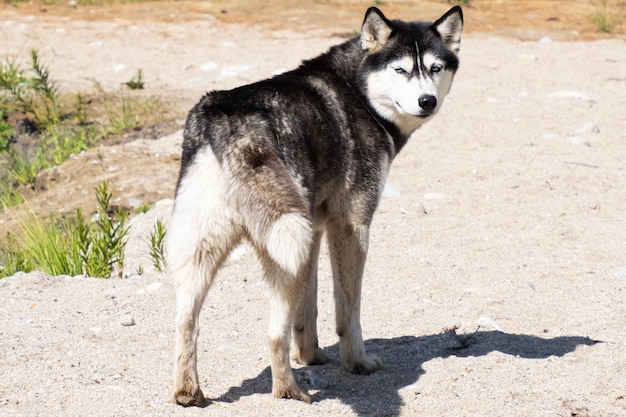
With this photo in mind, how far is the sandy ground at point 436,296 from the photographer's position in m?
3.95

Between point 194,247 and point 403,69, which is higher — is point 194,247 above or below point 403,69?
below

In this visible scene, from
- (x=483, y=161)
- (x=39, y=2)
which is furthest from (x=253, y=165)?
(x=39, y=2)

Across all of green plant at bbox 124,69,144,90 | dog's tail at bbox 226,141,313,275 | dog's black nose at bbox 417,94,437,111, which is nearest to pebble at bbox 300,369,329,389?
dog's tail at bbox 226,141,313,275

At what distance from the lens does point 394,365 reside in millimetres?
4426

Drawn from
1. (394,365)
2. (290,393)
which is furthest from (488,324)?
(290,393)

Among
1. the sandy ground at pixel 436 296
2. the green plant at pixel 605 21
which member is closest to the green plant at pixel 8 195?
the sandy ground at pixel 436 296

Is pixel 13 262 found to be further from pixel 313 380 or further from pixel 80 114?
pixel 80 114

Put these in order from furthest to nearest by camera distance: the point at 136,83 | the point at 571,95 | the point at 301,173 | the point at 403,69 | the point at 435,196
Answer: the point at 136,83 < the point at 571,95 < the point at 435,196 < the point at 403,69 < the point at 301,173

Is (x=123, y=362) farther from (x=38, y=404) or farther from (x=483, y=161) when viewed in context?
(x=483, y=161)

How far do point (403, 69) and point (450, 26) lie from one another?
1.54 ft

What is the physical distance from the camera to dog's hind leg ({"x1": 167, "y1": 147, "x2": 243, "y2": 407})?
3648mm

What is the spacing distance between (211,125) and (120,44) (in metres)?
8.90

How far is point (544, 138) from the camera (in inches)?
312

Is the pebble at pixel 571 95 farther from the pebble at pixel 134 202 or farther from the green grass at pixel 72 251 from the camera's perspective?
the green grass at pixel 72 251
